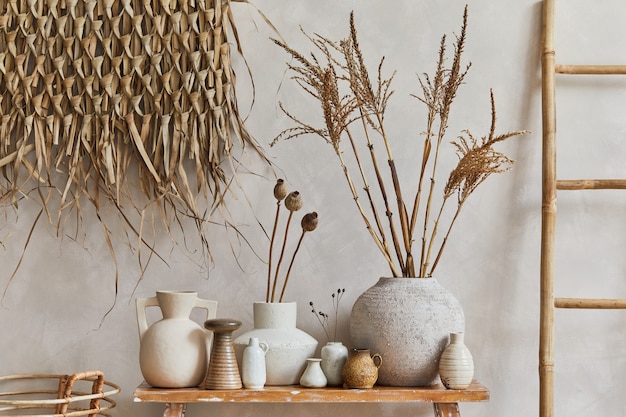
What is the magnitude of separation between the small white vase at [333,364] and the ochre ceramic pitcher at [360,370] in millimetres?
41

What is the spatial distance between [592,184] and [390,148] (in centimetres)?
53

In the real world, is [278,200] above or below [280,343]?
above

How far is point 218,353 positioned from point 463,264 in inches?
28.2

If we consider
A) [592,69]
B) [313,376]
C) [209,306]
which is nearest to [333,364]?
[313,376]

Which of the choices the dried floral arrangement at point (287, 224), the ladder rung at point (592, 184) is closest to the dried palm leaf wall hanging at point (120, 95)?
the dried floral arrangement at point (287, 224)

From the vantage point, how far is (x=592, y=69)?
2066mm

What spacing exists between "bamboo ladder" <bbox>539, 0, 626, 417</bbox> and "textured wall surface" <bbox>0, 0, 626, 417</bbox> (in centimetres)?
6

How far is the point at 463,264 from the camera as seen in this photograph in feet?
6.89

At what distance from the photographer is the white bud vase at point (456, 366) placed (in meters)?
1.76

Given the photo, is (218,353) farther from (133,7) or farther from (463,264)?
(133,7)

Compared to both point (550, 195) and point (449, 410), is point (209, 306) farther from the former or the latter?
point (550, 195)

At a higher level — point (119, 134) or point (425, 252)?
point (119, 134)

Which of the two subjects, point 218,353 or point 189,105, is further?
point 189,105

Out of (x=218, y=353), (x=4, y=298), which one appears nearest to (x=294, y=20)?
(x=218, y=353)
